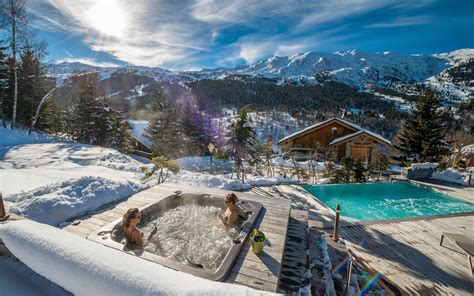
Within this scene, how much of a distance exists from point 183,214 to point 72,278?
3.48 m

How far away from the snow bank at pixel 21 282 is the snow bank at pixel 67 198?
2183 millimetres

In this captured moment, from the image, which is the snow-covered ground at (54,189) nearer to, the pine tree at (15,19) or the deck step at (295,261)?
the deck step at (295,261)

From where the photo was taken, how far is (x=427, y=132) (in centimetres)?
1575

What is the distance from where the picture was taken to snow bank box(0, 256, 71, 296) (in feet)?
5.01

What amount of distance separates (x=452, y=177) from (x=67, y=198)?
46.5 ft

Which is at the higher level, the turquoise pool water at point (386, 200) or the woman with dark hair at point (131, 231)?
the woman with dark hair at point (131, 231)

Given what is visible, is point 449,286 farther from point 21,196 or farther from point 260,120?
point 260,120

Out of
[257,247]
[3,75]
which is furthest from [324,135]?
[3,75]

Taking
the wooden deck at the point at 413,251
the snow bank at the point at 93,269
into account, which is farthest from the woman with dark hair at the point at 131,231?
the wooden deck at the point at 413,251

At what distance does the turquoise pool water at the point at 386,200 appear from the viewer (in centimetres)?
780

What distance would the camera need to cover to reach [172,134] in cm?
1944

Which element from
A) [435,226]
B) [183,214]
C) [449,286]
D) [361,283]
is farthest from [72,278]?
[435,226]

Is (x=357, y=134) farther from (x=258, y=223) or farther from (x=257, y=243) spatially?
(x=257, y=243)

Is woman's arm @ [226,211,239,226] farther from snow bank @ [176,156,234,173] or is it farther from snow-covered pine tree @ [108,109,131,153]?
snow-covered pine tree @ [108,109,131,153]
